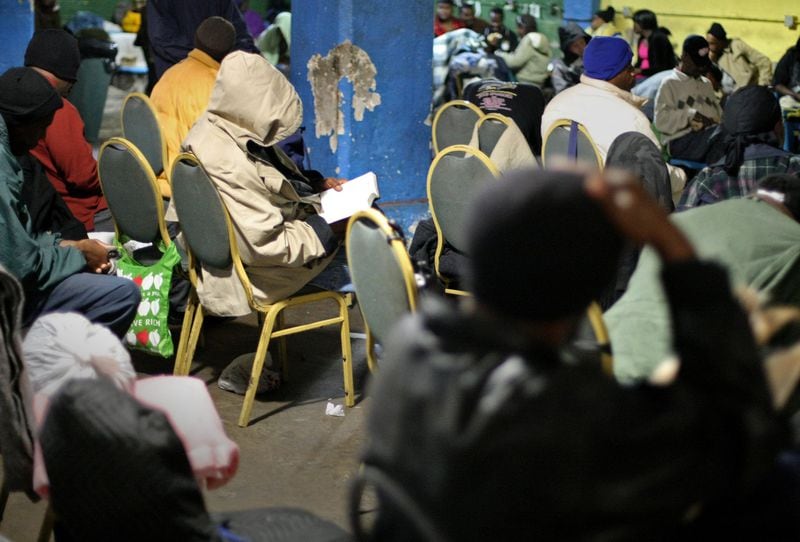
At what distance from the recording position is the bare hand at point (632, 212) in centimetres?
129

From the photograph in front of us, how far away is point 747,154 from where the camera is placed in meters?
4.11

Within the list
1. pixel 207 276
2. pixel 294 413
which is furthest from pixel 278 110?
→ pixel 294 413

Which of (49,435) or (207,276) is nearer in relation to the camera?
(49,435)

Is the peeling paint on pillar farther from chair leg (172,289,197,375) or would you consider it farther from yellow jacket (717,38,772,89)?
yellow jacket (717,38,772,89)

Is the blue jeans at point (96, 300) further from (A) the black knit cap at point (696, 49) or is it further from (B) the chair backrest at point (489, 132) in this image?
(A) the black knit cap at point (696, 49)

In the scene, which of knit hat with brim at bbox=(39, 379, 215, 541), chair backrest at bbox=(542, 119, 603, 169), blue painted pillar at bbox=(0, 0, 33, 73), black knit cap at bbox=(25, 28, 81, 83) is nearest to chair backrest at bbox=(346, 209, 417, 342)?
knit hat with brim at bbox=(39, 379, 215, 541)

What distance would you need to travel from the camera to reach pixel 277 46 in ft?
37.3

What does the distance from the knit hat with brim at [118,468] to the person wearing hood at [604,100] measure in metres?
3.18

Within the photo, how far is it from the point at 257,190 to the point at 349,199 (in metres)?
0.43

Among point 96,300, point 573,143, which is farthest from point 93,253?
Answer: point 573,143

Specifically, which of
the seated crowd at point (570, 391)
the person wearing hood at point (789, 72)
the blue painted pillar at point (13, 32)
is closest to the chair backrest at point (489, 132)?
the seated crowd at point (570, 391)

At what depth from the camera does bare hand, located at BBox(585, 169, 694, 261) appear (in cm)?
129

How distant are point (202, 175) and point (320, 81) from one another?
2344mm

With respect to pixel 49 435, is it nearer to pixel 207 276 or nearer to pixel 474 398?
pixel 474 398
